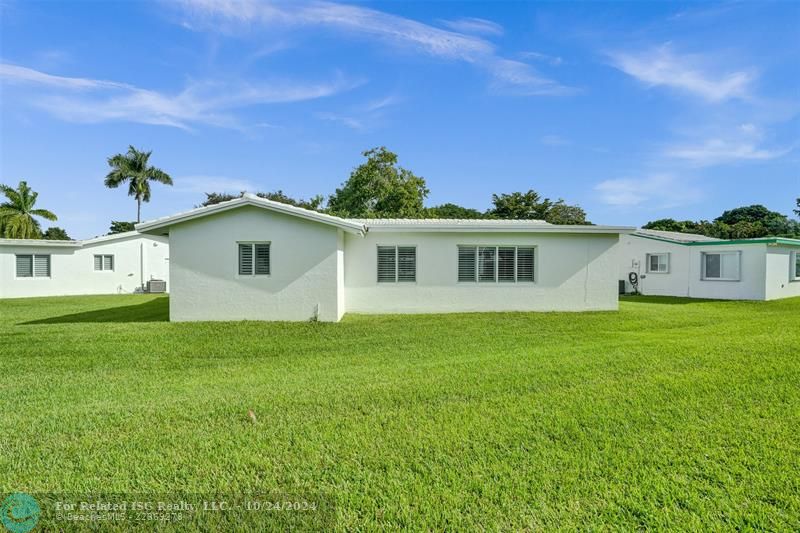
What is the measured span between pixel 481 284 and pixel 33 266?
24119mm

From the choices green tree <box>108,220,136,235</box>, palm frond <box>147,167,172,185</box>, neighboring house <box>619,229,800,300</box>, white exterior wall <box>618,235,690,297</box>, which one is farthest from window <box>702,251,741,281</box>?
green tree <box>108,220,136,235</box>

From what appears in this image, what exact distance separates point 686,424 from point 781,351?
17.6 feet

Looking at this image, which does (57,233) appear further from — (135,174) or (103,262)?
(103,262)

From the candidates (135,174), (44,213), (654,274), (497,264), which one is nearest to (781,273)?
(654,274)

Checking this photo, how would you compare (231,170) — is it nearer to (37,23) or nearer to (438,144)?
(438,144)

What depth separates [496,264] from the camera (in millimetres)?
13641

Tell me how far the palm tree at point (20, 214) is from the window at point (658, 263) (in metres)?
43.6

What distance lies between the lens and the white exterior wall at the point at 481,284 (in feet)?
43.5

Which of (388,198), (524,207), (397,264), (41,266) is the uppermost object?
(388,198)

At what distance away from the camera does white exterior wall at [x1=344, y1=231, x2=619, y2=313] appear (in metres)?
13.3

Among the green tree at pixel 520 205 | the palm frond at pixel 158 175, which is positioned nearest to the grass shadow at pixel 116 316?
the palm frond at pixel 158 175

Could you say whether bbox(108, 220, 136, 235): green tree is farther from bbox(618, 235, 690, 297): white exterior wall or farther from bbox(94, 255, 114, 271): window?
bbox(618, 235, 690, 297): white exterior wall

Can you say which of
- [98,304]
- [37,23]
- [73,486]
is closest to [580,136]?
[37,23]

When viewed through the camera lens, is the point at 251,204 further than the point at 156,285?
No
